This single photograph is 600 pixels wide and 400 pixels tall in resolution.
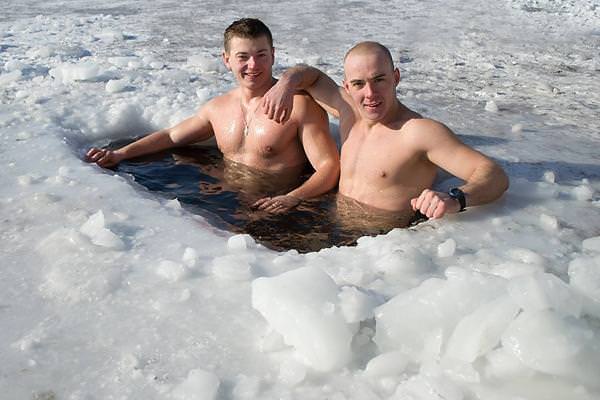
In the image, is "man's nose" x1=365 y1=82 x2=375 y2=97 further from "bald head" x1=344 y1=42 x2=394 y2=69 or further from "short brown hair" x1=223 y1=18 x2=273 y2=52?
"short brown hair" x1=223 y1=18 x2=273 y2=52

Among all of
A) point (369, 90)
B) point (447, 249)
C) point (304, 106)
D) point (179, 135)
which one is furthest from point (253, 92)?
point (447, 249)

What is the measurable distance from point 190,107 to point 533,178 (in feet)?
7.85

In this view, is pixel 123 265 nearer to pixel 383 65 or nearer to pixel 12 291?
pixel 12 291

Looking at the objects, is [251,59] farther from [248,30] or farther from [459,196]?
[459,196]

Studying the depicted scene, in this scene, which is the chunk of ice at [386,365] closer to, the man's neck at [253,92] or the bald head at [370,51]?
the bald head at [370,51]

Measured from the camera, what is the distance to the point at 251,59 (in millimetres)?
3680

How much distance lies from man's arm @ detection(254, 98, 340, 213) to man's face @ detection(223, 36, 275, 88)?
0.32 meters

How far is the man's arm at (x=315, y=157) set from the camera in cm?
341

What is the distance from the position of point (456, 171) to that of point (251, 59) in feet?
4.68

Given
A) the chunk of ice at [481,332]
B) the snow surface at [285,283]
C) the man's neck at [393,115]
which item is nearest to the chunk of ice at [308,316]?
the snow surface at [285,283]

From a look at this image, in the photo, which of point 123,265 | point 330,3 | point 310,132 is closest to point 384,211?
point 310,132

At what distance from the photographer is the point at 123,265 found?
7.82ft

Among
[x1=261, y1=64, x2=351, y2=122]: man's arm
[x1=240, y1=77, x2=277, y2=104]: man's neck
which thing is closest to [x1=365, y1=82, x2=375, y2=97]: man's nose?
[x1=261, y1=64, x2=351, y2=122]: man's arm

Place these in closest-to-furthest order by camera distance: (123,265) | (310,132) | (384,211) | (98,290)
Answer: (98,290)
(123,265)
(384,211)
(310,132)
